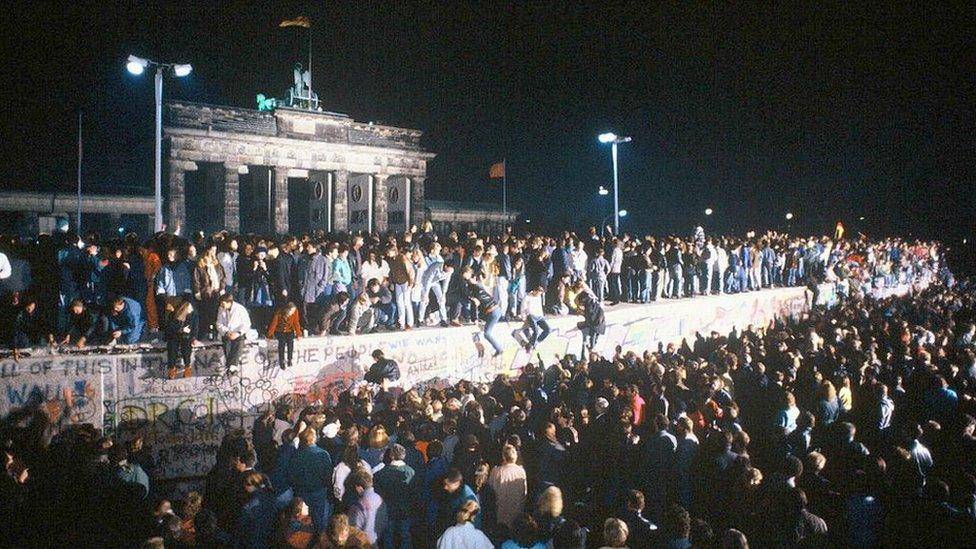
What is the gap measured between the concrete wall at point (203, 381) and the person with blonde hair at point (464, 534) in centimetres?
807

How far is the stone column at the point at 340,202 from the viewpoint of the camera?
4297 centimetres

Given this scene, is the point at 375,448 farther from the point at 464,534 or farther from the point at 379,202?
the point at 379,202

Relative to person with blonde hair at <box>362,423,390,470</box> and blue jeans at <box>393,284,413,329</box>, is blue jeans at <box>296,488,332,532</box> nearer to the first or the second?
person with blonde hair at <box>362,423,390,470</box>

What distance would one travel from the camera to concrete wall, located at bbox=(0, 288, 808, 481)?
1176 centimetres

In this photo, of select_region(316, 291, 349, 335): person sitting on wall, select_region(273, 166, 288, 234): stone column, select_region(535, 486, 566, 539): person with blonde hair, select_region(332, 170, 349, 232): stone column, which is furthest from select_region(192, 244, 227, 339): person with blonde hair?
select_region(332, 170, 349, 232): stone column

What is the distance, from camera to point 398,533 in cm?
805

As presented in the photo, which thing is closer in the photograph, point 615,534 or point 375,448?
point 615,534

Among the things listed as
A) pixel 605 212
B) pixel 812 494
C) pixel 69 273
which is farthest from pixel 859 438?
pixel 605 212

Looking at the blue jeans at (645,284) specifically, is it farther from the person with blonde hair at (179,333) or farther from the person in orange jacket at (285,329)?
the person with blonde hair at (179,333)

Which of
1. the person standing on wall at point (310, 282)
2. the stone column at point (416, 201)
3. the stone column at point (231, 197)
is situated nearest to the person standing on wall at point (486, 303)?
the person standing on wall at point (310, 282)

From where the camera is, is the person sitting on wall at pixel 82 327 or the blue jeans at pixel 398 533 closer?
the blue jeans at pixel 398 533

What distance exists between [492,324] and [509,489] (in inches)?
354

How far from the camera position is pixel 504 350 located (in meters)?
17.4

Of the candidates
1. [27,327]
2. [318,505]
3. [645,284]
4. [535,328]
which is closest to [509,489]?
[318,505]
